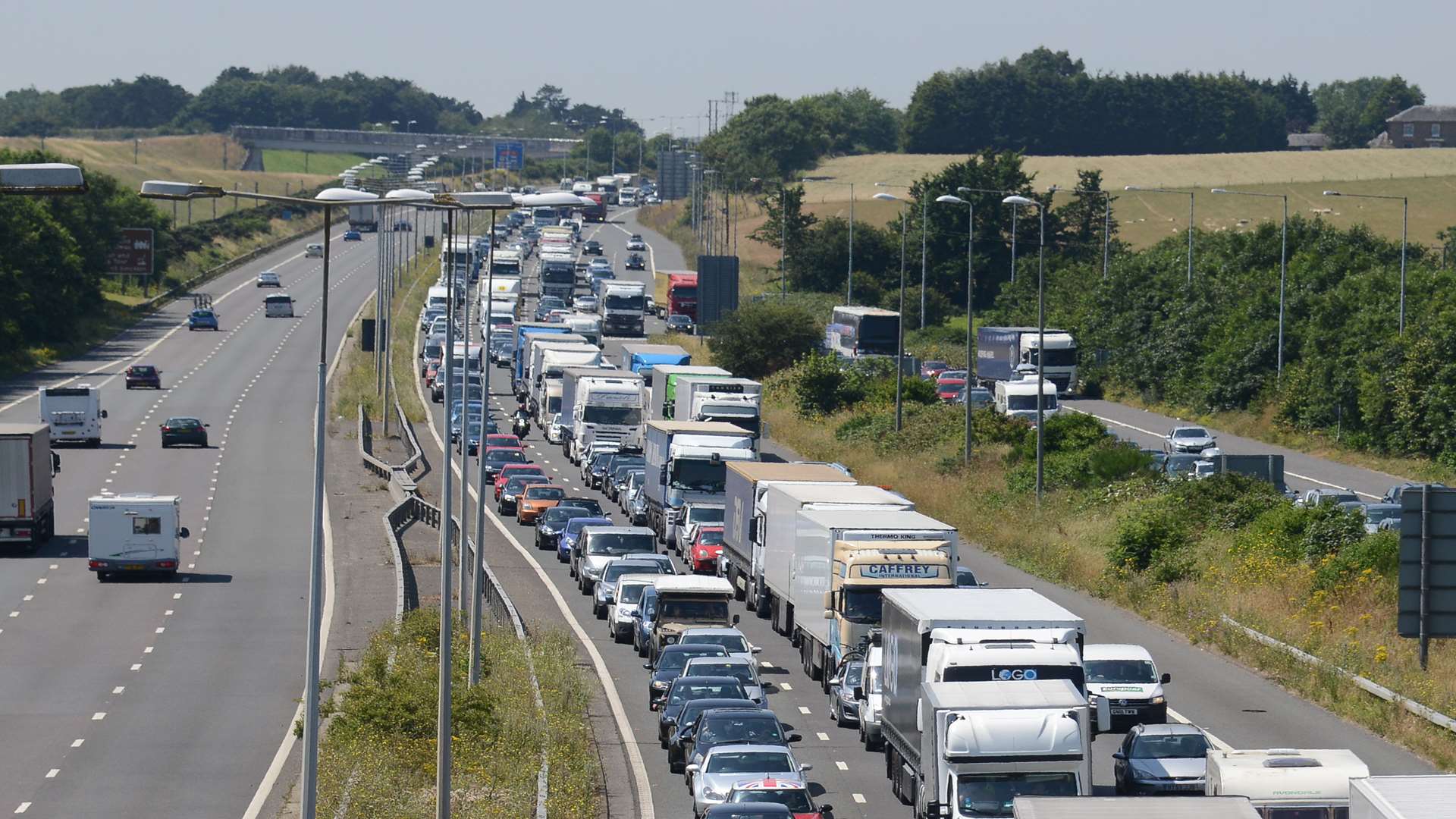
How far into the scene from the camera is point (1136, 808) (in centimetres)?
1661

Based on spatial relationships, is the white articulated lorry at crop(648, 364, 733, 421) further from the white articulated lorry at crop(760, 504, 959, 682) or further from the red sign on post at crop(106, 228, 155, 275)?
the red sign on post at crop(106, 228, 155, 275)

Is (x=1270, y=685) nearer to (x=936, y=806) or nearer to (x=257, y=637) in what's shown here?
(x=936, y=806)

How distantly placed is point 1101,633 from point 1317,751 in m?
17.6

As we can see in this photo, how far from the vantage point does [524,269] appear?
15988 cm

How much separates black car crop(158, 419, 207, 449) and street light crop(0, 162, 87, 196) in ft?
187

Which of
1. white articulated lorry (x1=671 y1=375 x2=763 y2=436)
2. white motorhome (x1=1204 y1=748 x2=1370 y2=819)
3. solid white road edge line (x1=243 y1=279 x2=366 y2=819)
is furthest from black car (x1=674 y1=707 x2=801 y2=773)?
white articulated lorry (x1=671 y1=375 x2=763 y2=436)

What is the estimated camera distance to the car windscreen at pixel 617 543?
4719 centimetres

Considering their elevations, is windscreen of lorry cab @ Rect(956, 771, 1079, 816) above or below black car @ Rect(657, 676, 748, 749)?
above

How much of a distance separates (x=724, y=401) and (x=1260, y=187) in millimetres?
115828

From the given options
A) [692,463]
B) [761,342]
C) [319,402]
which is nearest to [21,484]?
[692,463]

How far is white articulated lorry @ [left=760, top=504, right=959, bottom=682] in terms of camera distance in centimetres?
3362

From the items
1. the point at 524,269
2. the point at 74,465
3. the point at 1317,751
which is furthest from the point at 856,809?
the point at 524,269

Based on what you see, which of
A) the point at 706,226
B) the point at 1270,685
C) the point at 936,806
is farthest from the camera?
the point at 706,226

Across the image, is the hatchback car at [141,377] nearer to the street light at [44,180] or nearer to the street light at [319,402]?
the street light at [319,402]
